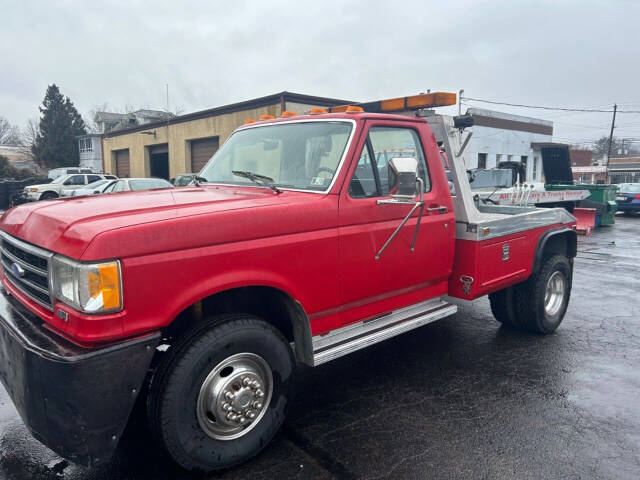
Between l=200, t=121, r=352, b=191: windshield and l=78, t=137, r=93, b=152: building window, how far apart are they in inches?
1939

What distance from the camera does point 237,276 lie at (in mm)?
2721

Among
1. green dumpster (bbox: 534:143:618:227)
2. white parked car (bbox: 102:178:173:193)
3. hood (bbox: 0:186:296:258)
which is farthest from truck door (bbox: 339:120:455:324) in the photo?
green dumpster (bbox: 534:143:618:227)

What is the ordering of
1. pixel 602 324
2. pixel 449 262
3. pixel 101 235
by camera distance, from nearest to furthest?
pixel 101 235, pixel 449 262, pixel 602 324

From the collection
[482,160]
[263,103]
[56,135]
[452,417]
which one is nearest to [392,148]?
[452,417]

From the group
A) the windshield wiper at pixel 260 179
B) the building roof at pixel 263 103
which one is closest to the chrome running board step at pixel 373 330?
the windshield wiper at pixel 260 179

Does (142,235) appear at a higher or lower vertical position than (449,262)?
higher

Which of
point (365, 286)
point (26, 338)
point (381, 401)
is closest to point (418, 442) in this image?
point (381, 401)

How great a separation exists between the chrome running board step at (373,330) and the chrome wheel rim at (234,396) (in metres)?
0.42

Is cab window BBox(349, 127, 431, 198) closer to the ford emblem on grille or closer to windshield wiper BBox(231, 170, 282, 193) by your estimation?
windshield wiper BBox(231, 170, 282, 193)

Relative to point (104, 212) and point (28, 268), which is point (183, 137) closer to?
point (28, 268)

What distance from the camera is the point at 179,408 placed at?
258 cm

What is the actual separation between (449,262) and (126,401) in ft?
9.20

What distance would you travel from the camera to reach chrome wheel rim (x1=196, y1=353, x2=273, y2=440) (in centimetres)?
272

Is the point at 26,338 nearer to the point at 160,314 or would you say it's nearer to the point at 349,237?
the point at 160,314
